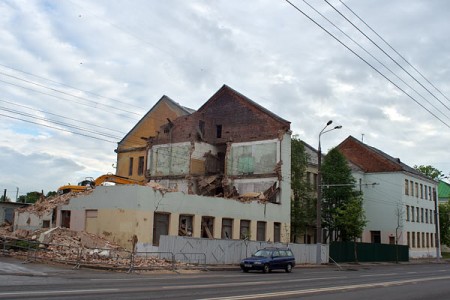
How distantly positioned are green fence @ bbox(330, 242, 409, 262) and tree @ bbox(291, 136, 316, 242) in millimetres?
5772

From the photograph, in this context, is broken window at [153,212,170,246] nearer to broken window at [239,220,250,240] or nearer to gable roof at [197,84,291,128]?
broken window at [239,220,250,240]

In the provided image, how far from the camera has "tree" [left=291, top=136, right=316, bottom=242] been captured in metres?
48.5

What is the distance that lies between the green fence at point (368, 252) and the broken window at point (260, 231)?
21.0ft

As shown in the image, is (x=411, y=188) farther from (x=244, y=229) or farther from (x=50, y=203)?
(x=50, y=203)

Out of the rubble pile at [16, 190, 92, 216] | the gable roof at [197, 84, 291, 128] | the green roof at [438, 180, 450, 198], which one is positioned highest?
the gable roof at [197, 84, 291, 128]

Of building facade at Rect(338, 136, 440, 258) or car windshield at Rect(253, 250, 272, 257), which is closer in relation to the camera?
car windshield at Rect(253, 250, 272, 257)

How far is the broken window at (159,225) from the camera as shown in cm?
3161

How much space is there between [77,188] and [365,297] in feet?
95.6

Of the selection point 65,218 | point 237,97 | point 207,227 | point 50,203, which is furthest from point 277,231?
point 50,203

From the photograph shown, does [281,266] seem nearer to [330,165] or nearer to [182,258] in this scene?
[182,258]

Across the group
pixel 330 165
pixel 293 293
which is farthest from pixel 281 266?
pixel 330 165

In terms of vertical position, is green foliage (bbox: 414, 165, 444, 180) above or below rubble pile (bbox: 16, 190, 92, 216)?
above

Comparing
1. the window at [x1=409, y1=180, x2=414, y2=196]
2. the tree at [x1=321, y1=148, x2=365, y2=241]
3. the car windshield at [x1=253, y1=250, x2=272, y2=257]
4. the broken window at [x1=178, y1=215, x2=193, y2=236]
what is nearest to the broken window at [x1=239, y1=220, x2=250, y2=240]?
the broken window at [x1=178, y1=215, x2=193, y2=236]

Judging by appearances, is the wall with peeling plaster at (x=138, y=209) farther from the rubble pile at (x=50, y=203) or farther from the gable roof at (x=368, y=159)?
the gable roof at (x=368, y=159)
